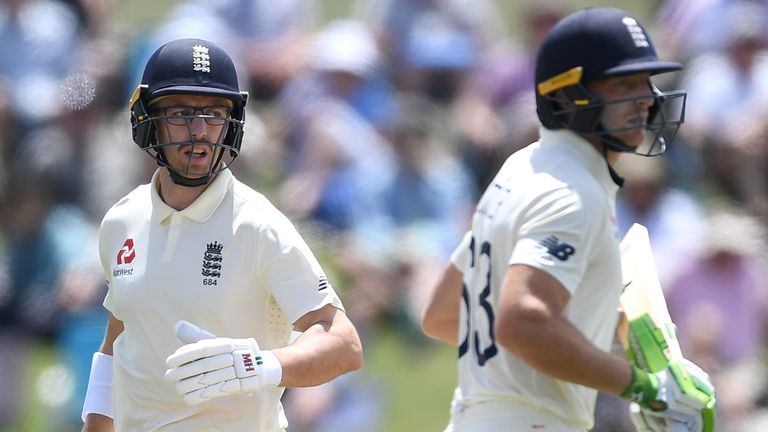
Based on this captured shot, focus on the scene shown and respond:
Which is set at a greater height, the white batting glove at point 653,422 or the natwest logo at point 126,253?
the natwest logo at point 126,253

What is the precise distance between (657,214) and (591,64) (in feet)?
17.5

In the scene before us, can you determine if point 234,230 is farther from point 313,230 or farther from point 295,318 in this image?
point 313,230

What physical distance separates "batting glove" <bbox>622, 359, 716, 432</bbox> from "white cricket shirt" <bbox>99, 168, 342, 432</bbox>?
Answer: 3.47 feet

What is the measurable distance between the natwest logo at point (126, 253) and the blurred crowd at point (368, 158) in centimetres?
444

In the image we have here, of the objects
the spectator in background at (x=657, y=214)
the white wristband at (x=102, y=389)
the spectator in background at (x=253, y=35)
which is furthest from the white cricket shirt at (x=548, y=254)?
the spectator in background at (x=253, y=35)

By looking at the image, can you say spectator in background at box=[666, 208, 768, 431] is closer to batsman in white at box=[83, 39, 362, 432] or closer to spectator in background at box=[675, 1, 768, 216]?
spectator in background at box=[675, 1, 768, 216]

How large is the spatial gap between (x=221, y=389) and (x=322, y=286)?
53 cm

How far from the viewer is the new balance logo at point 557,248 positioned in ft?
15.0

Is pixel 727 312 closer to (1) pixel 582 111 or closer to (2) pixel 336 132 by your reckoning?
(2) pixel 336 132

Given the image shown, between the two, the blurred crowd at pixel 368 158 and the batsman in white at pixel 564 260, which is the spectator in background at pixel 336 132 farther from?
the batsman in white at pixel 564 260

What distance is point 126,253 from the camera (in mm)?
5113

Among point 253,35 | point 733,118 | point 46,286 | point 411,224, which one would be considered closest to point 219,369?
point 46,286

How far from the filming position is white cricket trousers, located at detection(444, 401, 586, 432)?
4.77 meters

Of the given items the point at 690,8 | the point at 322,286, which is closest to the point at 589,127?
the point at 322,286
